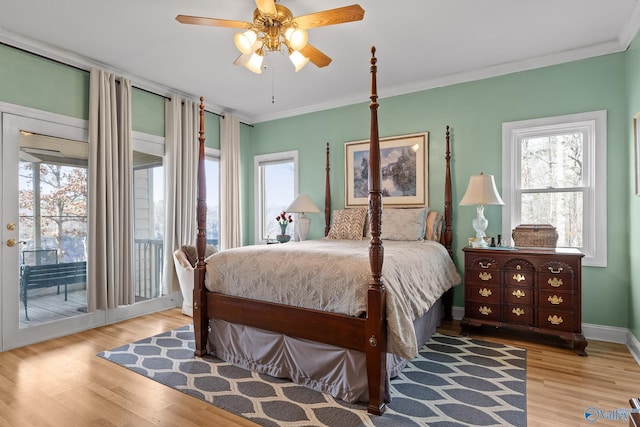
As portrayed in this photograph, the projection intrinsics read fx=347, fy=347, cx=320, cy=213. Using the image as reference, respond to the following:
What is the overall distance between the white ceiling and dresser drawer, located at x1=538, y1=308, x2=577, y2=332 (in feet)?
7.94

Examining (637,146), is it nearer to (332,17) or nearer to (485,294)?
(485,294)

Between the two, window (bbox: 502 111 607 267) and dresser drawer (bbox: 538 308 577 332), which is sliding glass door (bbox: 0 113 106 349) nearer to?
dresser drawer (bbox: 538 308 577 332)

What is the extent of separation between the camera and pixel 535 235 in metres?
3.33

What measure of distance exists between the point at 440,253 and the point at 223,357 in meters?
2.22

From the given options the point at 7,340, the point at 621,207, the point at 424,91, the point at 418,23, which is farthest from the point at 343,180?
the point at 7,340

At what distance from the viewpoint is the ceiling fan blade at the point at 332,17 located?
219 cm

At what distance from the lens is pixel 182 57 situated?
3500 millimetres

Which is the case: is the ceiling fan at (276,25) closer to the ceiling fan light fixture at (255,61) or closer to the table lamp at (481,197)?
the ceiling fan light fixture at (255,61)

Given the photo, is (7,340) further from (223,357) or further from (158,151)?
(158,151)

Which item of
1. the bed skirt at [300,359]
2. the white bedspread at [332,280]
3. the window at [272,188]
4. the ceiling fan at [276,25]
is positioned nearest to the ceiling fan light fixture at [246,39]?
the ceiling fan at [276,25]

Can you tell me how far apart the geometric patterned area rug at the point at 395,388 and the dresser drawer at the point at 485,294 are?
0.40m

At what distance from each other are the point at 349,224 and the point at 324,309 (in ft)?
6.59

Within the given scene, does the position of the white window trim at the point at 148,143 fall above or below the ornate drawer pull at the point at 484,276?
above

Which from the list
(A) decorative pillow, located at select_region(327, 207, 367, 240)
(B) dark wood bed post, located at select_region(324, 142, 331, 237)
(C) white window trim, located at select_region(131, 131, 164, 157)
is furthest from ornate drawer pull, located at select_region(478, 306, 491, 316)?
(C) white window trim, located at select_region(131, 131, 164, 157)
